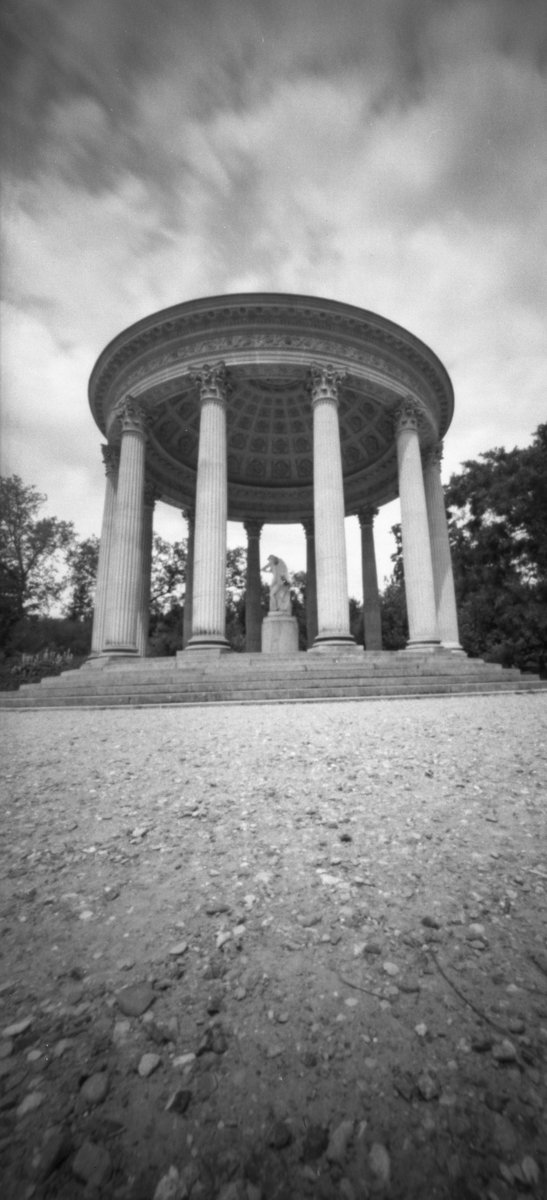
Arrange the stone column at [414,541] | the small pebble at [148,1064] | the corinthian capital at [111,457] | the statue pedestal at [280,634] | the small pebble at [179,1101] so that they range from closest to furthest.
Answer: the small pebble at [179,1101], the small pebble at [148,1064], the stone column at [414,541], the statue pedestal at [280,634], the corinthian capital at [111,457]

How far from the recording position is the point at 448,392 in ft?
75.4

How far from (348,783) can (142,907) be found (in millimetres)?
2191

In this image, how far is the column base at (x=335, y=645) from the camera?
15.6m

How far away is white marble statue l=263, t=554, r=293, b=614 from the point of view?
20750 mm

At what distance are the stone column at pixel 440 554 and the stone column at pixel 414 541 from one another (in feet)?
7.78

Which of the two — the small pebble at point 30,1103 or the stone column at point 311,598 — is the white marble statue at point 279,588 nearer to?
the stone column at point 311,598

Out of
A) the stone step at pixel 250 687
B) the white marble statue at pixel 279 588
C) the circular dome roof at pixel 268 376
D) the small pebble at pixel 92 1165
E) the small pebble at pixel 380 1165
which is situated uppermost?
→ the circular dome roof at pixel 268 376

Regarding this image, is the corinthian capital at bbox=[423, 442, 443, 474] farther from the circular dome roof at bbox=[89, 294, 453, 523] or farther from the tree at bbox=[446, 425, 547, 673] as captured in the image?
the tree at bbox=[446, 425, 547, 673]

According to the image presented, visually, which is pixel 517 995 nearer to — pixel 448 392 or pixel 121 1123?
pixel 121 1123

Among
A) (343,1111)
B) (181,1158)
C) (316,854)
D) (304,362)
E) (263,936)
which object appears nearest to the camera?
(181,1158)

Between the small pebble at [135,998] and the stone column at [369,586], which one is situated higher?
the stone column at [369,586]

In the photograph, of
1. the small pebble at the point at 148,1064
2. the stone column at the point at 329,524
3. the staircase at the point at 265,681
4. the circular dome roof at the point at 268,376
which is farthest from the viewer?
the circular dome roof at the point at 268,376

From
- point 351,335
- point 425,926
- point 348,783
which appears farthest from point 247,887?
point 351,335

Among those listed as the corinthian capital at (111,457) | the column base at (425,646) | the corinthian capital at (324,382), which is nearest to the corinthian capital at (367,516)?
the corinthian capital at (324,382)
